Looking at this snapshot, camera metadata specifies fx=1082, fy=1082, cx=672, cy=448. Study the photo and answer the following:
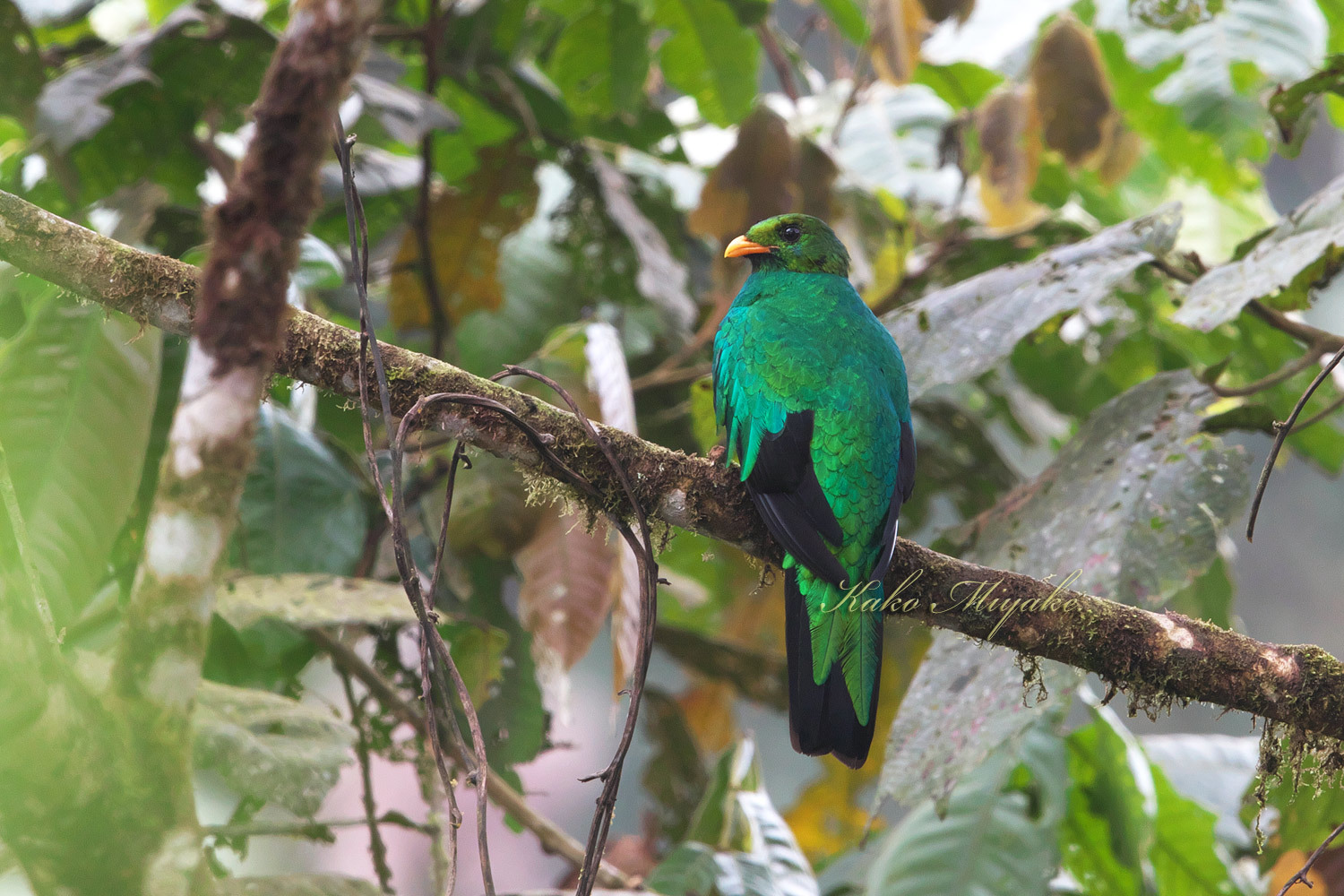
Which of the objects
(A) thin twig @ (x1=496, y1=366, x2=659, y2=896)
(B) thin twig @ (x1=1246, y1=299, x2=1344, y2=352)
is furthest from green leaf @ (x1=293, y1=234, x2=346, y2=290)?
(B) thin twig @ (x1=1246, y1=299, x2=1344, y2=352)

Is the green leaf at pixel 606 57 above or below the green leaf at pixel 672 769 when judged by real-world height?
above

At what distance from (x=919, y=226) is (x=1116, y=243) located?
6.94 ft

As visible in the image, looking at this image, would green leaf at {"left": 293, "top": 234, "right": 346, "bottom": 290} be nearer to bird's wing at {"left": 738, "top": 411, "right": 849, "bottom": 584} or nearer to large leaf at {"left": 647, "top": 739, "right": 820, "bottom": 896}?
bird's wing at {"left": 738, "top": 411, "right": 849, "bottom": 584}

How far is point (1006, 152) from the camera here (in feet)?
12.2

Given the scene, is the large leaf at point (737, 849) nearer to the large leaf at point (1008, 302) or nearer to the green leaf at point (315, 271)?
the large leaf at point (1008, 302)

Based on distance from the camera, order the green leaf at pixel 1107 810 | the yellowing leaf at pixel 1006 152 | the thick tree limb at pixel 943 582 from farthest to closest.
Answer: the yellowing leaf at pixel 1006 152 → the green leaf at pixel 1107 810 → the thick tree limb at pixel 943 582

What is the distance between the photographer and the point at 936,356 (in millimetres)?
2482

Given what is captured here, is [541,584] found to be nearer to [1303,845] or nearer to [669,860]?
[669,860]

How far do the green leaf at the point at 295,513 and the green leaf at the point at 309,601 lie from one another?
355mm

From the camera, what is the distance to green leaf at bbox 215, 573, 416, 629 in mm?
2338

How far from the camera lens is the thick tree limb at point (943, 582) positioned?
1791 millimetres

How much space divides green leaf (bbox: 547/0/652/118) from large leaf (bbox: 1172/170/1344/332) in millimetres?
2018

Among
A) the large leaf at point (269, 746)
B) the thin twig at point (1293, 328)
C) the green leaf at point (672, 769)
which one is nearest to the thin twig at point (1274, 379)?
the thin twig at point (1293, 328)

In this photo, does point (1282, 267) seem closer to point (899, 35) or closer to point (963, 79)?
point (899, 35)
